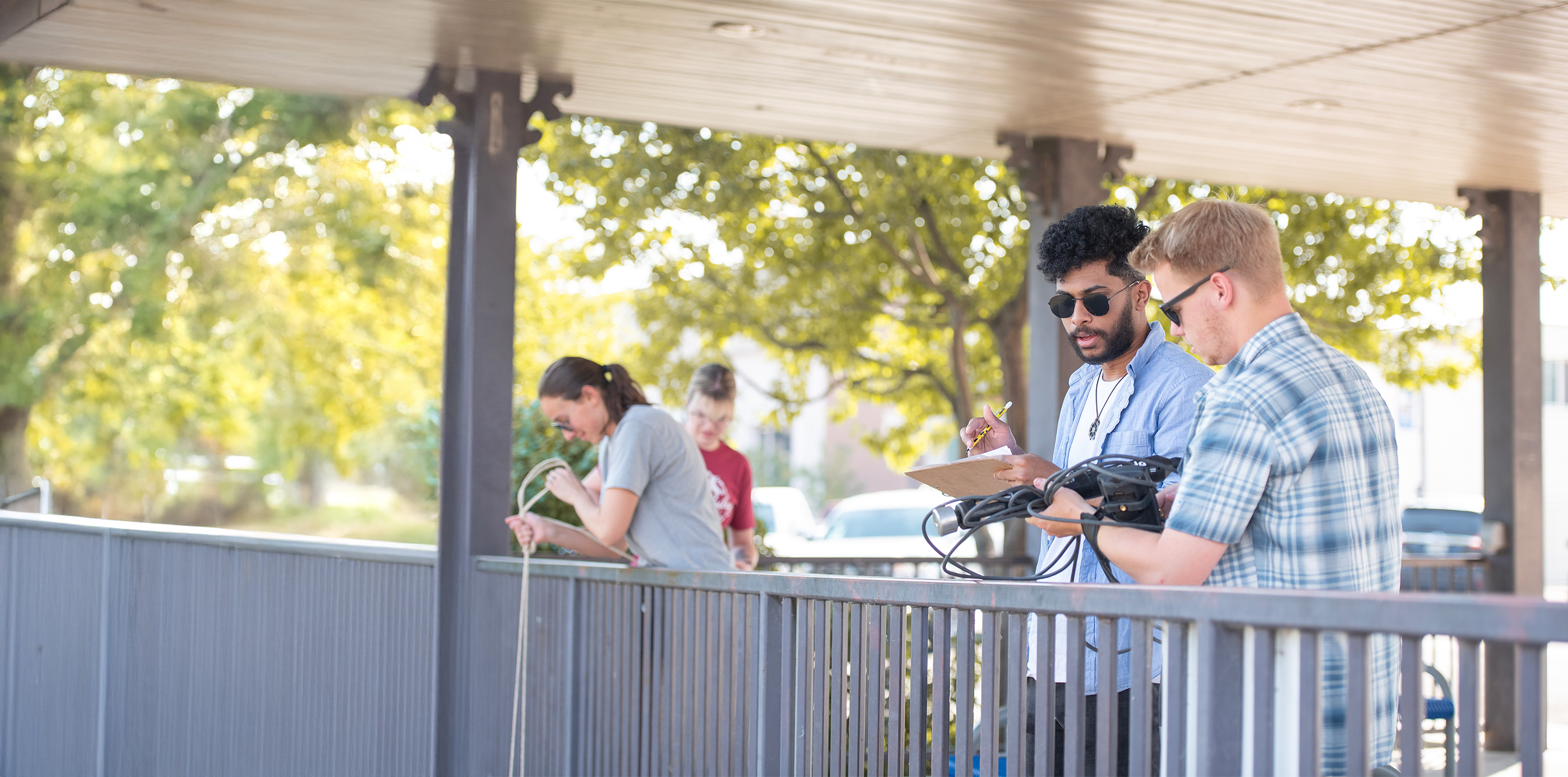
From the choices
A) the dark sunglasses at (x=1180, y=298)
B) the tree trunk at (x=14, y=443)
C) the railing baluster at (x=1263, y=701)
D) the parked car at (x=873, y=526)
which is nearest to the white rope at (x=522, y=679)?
the dark sunglasses at (x=1180, y=298)

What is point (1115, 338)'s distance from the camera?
3.14 metres

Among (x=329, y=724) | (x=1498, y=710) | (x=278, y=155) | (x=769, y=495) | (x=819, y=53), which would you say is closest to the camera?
(x=329, y=724)

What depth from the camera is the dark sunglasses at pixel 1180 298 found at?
2418 millimetres

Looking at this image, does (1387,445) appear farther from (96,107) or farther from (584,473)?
(96,107)

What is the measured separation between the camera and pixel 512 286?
619 centimetres

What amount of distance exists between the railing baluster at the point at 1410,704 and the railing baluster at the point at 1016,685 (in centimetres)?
78

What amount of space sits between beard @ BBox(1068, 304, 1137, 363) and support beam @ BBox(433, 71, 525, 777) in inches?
139

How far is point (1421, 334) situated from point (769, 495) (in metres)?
7.67

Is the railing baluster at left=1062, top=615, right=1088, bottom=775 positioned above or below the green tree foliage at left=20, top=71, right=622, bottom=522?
below

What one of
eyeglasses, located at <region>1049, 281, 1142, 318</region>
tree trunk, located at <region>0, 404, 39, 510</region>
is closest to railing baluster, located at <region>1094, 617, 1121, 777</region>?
eyeglasses, located at <region>1049, 281, 1142, 318</region>

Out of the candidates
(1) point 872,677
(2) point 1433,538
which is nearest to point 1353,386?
(1) point 872,677

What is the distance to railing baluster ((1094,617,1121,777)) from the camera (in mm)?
2455

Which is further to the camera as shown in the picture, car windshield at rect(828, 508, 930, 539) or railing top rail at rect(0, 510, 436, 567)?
car windshield at rect(828, 508, 930, 539)

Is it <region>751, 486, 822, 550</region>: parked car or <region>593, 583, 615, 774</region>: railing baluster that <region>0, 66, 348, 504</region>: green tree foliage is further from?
<region>593, 583, 615, 774</region>: railing baluster
